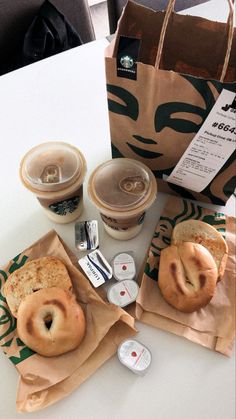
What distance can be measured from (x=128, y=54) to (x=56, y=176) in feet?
0.83

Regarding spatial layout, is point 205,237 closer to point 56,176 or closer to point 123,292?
point 123,292

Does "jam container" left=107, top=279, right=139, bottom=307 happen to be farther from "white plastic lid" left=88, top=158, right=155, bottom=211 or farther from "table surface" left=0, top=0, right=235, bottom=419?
"white plastic lid" left=88, top=158, right=155, bottom=211

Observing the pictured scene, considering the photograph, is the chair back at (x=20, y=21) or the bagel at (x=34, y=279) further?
the chair back at (x=20, y=21)

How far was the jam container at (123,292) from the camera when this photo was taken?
1.90ft

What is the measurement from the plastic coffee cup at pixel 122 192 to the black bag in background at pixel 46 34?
0.71 m

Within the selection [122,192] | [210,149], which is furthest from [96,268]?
[210,149]

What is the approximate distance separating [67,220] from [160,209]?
0.21 metres

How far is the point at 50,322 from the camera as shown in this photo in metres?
0.55

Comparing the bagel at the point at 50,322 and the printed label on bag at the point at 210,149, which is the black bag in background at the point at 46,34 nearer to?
the printed label on bag at the point at 210,149

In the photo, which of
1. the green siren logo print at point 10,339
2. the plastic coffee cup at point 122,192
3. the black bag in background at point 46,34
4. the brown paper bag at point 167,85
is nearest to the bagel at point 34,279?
the green siren logo print at point 10,339

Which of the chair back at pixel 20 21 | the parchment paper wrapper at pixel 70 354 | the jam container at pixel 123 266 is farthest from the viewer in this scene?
the chair back at pixel 20 21

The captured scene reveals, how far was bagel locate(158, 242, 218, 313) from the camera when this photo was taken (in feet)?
1.79

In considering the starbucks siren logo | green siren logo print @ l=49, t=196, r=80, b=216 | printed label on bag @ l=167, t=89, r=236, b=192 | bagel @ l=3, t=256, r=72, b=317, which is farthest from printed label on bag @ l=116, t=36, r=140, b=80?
bagel @ l=3, t=256, r=72, b=317

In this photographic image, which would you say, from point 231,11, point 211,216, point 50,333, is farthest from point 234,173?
point 50,333
